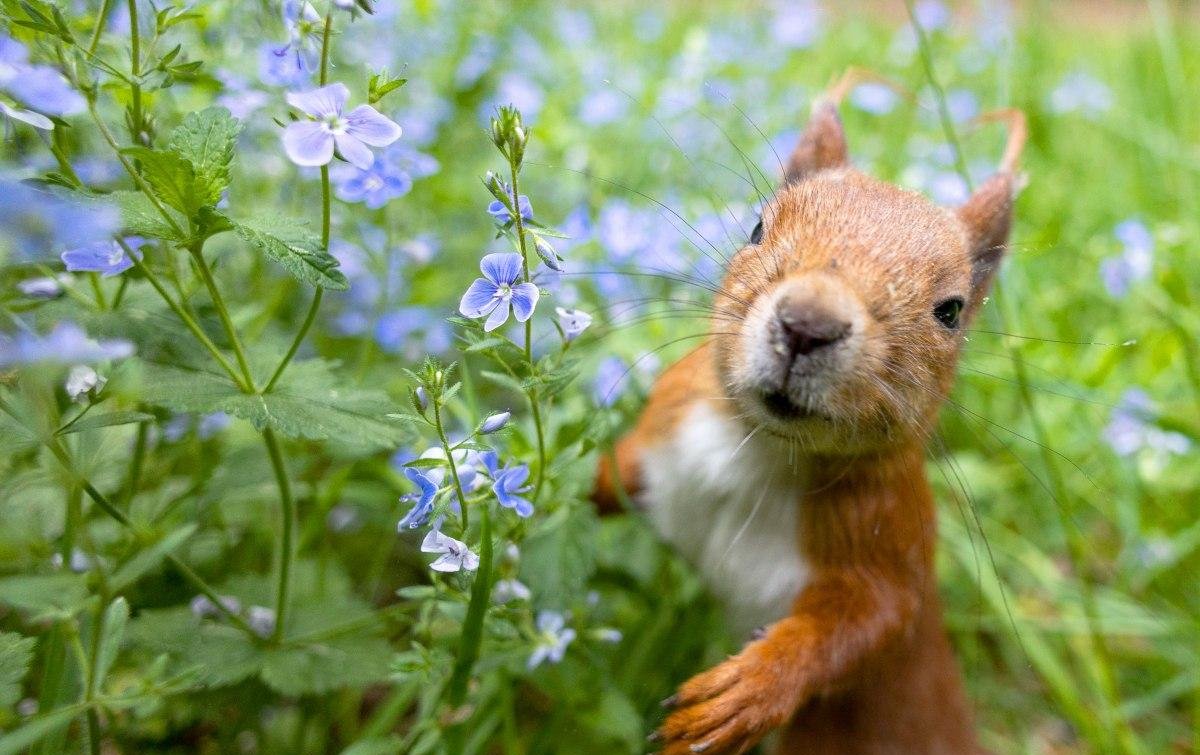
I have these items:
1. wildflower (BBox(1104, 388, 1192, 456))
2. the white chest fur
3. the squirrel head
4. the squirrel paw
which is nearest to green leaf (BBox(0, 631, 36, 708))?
the squirrel paw

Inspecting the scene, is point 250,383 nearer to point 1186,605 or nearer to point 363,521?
point 363,521

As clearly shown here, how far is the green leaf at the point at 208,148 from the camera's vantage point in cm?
138

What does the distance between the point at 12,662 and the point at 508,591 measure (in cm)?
77

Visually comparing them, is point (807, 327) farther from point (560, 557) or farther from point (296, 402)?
point (296, 402)

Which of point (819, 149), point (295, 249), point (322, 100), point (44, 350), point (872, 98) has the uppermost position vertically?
point (872, 98)

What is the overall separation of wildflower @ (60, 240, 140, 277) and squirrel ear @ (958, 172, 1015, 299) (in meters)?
1.65

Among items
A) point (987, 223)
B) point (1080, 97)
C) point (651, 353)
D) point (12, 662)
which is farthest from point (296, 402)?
point (1080, 97)

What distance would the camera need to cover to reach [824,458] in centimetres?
207

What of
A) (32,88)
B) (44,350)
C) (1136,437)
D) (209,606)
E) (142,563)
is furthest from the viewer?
(1136,437)

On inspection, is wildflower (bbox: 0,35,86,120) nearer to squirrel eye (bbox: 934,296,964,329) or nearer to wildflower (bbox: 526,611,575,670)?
wildflower (bbox: 526,611,575,670)

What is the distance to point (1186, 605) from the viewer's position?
2.83 meters

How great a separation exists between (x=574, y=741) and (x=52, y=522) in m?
1.09

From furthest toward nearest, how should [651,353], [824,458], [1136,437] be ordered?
[1136,437], [651,353], [824,458]

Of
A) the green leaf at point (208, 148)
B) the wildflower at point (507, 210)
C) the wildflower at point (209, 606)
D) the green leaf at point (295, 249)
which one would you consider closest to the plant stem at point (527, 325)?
the wildflower at point (507, 210)
